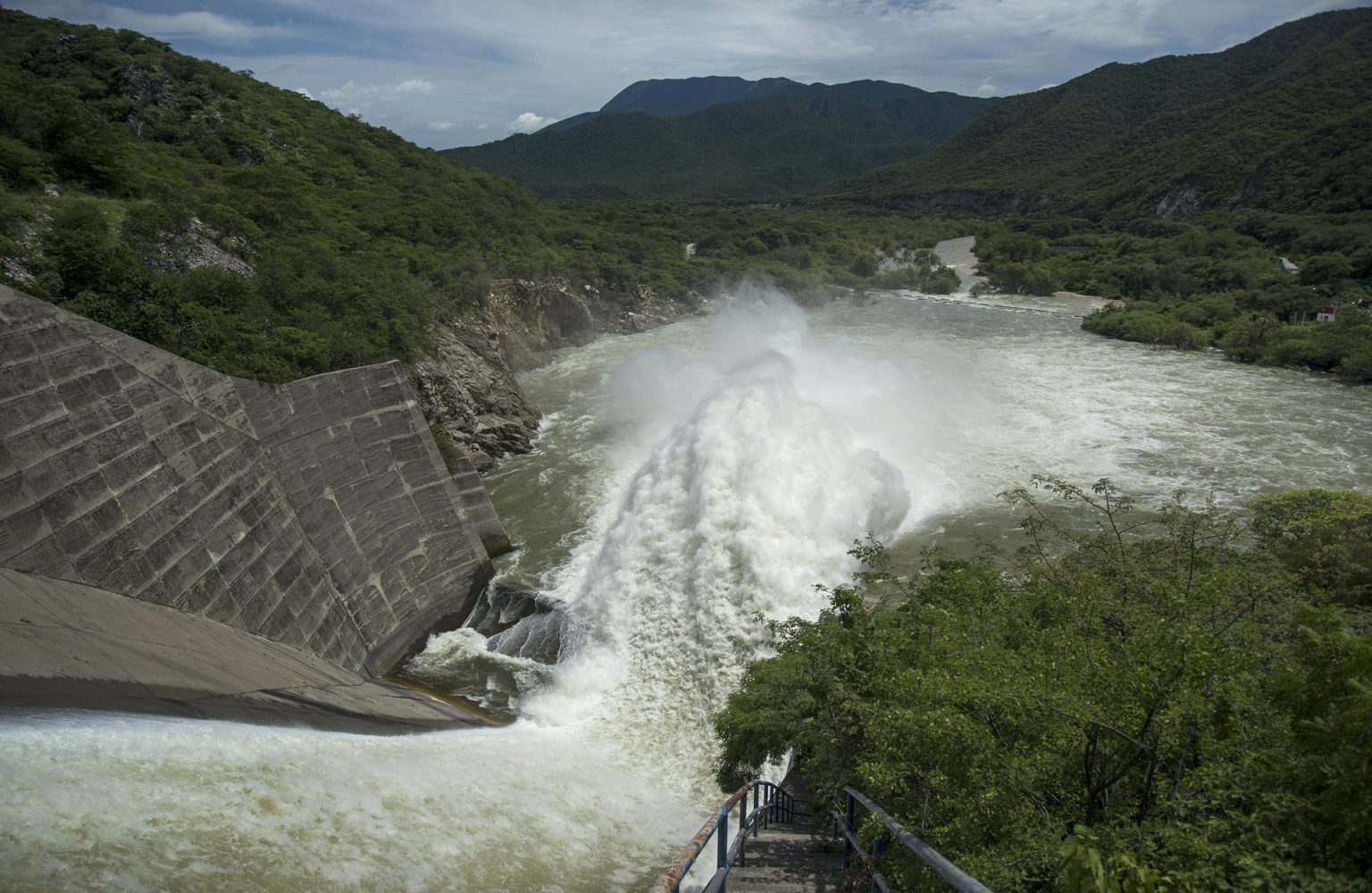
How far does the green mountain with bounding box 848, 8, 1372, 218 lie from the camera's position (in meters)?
71.7

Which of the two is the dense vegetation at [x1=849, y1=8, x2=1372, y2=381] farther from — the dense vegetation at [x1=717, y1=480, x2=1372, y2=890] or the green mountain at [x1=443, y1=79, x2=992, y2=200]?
the dense vegetation at [x1=717, y1=480, x2=1372, y2=890]

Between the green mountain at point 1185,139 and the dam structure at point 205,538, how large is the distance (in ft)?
253

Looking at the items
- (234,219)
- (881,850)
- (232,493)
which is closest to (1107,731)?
(881,850)

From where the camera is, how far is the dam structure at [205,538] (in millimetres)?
10172

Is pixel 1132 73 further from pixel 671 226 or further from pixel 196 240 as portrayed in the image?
pixel 196 240

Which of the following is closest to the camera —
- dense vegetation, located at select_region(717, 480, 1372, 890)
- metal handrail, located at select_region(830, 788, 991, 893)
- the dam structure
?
metal handrail, located at select_region(830, 788, 991, 893)

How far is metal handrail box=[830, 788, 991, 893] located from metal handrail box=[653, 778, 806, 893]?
3.11 feet

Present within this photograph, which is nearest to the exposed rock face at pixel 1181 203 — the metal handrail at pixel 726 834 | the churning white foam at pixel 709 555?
the churning white foam at pixel 709 555

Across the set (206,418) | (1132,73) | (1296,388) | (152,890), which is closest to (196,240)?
(206,418)

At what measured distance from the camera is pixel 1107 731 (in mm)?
6211

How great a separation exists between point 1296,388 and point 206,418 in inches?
1594

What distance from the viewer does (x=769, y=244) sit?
7712 cm

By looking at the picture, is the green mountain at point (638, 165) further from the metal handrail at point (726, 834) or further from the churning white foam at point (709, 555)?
the metal handrail at point (726, 834)

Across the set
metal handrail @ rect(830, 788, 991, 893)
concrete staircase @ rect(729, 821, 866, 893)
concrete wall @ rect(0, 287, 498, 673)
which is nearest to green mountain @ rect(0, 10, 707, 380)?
concrete wall @ rect(0, 287, 498, 673)
